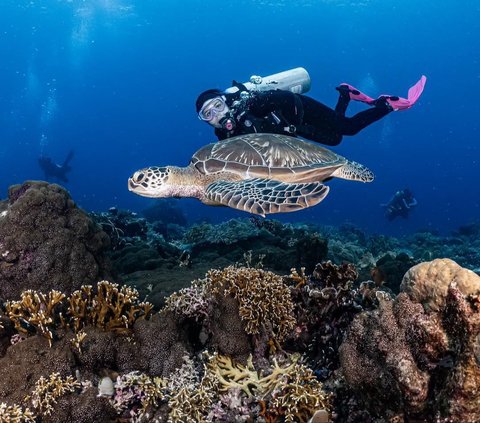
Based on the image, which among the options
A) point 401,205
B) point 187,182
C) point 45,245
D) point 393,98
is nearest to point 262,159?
point 187,182

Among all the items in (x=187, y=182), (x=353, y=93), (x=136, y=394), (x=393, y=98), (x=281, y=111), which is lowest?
(x=136, y=394)

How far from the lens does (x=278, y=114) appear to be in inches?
276

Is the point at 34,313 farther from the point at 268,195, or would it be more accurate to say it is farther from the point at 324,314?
the point at 268,195

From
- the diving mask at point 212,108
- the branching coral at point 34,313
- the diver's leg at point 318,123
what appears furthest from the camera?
the diver's leg at point 318,123

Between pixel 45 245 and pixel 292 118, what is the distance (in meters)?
5.28

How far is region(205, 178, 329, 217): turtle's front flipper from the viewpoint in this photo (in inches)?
155

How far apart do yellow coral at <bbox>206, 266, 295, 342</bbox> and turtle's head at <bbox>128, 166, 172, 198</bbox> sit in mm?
2418

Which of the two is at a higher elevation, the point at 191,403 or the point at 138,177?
the point at 138,177

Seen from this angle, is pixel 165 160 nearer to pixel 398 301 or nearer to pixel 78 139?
pixel 78 139

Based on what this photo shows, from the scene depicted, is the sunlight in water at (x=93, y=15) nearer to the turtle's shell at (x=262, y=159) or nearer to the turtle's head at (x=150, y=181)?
the turtle's shell at (x=262, y=159)

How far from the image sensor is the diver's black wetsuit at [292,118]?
6793 millimetres

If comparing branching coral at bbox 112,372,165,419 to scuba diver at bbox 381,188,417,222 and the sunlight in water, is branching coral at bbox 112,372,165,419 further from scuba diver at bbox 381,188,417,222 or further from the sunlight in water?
the sunlight in water

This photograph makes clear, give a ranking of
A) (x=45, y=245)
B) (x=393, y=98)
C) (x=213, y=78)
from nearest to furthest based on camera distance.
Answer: (x=45, y=245), (x=393, y=98), (x=213, y=78)

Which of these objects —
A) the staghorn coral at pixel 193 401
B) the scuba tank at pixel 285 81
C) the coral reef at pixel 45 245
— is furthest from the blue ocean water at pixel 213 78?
the staghorn coral at pixel 193 401
